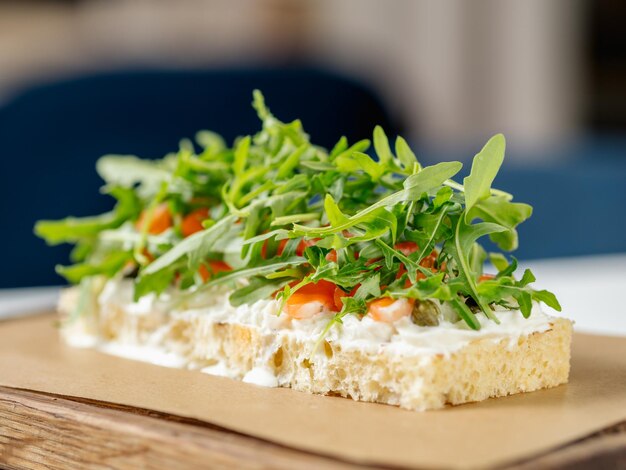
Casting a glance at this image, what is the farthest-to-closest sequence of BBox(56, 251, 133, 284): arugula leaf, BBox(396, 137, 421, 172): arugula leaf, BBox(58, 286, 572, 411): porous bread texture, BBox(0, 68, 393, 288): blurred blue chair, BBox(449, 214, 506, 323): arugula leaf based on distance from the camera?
BBox(0, 68, 393, 288): blurred blue chair → BBox(56, 251, 133, 284): arugula leaf → BBox(396, 137, 421, 172): arugula leaf → BBox(449, 214, 506, 323): arugula leaf → BBox(58, 286, 572, 411): porous bread texture

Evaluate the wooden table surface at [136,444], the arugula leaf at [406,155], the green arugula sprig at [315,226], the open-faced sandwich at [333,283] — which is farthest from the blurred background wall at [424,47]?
the wooden table surface at [136,444]

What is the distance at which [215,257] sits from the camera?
6.65 feet

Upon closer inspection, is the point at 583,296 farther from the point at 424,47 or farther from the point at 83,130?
the point at 424,47

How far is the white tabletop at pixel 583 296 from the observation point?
7.73 ft

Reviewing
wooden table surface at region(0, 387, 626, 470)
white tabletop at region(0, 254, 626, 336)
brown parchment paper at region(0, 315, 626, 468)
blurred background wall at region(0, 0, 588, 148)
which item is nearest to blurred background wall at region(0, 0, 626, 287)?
blurred background wall at region(0, 0, 588, 148)

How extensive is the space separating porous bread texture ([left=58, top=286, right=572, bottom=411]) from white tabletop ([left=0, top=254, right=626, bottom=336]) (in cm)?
56

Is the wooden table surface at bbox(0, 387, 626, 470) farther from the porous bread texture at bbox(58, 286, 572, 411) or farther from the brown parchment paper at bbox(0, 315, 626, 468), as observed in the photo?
the porous bread texture at bbox(58, 286, 572, 411)

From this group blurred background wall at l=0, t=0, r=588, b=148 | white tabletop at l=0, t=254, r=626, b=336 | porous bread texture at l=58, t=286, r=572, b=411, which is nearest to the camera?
porous bread texture at l=58, t=286, r=572, b=411

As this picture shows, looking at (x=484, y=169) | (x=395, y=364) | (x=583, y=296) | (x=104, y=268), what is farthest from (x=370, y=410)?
(x=583, y=296)

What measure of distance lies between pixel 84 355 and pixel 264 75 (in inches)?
184

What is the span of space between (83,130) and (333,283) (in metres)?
4.49

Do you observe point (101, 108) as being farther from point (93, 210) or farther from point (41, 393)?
point (41, 393)

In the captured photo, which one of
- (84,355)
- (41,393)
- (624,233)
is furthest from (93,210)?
(41,393)

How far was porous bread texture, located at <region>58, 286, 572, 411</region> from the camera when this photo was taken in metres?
1.50
